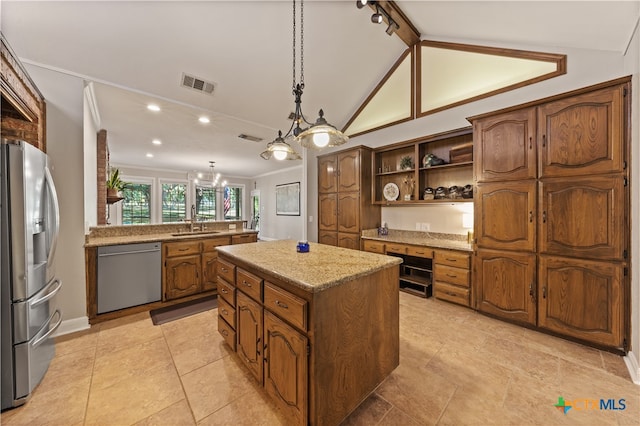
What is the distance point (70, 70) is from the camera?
242 centimetres

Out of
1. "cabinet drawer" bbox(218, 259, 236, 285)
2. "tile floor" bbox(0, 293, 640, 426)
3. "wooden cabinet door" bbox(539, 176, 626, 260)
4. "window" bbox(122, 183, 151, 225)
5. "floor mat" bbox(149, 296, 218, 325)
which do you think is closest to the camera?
"tile floor" bbox(0, 293, 640, 426)

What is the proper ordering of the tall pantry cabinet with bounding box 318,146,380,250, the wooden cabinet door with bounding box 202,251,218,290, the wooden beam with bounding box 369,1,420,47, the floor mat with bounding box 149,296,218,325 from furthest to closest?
the tall pantry cabinet with bounding box 318,146,380,250, the wooden cabinet door with bounding box 202,251,218,290, the floor mat with bounding box 149,296,218,325, the wooden beam with bounding box 369,1,420,47

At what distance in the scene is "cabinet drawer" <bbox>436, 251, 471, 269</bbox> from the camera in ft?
9.57

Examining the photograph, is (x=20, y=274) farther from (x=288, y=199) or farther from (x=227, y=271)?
(x=288, y=199)

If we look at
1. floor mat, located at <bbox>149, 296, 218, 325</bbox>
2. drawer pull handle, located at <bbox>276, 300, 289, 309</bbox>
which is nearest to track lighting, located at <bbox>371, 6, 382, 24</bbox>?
drawer pull handle, located at <bbox>276, 300, 289, 309</bbox>

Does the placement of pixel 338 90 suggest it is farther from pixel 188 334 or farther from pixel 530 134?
pixel 188 334

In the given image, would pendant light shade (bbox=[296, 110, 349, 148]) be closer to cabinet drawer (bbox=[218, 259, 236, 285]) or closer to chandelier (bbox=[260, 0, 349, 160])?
chandelier (bbox=[260, 0, 349, 160])

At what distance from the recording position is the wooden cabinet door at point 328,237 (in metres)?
4.38

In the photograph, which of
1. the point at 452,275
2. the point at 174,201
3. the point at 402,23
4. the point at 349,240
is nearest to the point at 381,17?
the point at 402,23

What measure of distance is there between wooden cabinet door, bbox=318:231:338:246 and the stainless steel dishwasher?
2.65m

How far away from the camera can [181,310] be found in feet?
9.73

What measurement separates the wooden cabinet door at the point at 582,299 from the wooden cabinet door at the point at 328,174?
3.01 m

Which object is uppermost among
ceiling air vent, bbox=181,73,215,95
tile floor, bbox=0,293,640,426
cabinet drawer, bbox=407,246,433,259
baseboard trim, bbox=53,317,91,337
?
ceiling air vent, bbox=181,73,215,95

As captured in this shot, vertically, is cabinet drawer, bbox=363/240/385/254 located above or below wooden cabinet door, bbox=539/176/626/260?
below
